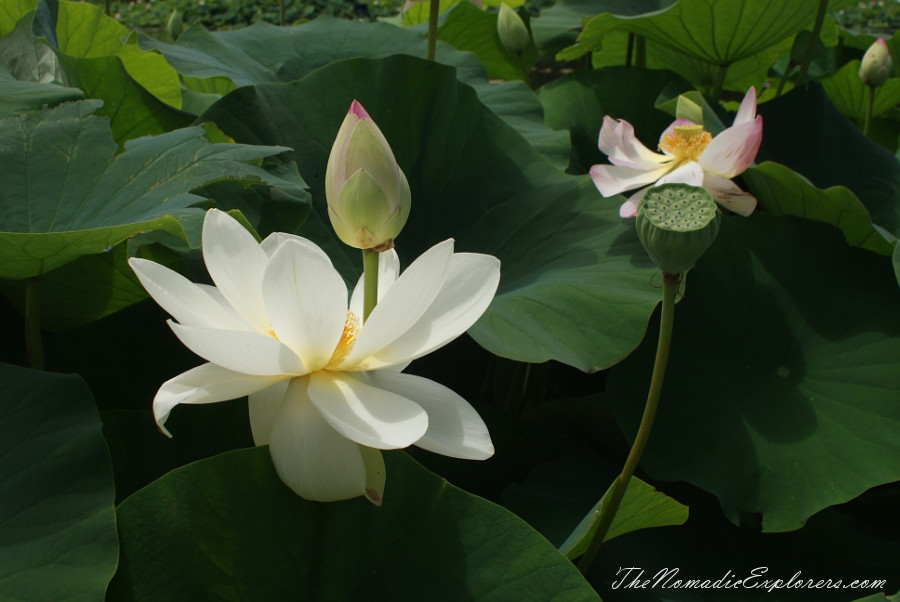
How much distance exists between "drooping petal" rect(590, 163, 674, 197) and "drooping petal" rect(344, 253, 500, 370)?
0.63 m

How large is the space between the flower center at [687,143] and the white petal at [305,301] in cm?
82

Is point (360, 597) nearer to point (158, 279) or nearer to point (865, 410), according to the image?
point (158, 279)

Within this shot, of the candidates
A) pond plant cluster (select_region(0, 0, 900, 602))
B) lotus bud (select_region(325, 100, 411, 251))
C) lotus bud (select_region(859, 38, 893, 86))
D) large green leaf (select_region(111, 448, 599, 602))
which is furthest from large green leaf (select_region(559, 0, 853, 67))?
large green leaf (select_region(111, 448, 599, 602))

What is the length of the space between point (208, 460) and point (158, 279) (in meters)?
0.15

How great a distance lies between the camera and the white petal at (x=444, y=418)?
1.92 feet

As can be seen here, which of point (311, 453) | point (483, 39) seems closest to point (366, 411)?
point (311, 453)

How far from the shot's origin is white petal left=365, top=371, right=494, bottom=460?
1.92 feet

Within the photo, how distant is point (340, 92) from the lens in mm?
1271

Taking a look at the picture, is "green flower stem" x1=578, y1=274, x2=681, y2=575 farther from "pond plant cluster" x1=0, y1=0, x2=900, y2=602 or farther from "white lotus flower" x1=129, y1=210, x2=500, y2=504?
"white lotus flower" x1=129, y1=210, x2=500, y2=504

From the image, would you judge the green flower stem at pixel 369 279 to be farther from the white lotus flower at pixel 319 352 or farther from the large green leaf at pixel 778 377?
the large green leaf at pixel 778 377

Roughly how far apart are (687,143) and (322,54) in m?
0.81

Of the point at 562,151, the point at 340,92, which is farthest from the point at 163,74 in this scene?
the point at 562,151

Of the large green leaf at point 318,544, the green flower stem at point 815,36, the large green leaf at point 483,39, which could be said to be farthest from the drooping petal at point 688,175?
the large green leaf at point 483,39

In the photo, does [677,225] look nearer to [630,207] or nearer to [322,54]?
[630,207]
